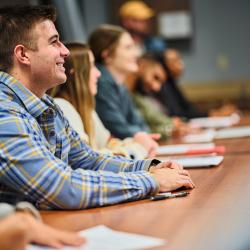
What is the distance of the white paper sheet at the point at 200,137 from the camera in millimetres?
3352

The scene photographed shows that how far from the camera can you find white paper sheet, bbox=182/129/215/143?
3352mm

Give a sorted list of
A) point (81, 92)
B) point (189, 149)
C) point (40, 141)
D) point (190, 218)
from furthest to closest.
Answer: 1. point (189, 149)
2. point (81, 92)
3. point (40, 141)
4. point (190, 218)

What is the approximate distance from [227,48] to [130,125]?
11.3 ft

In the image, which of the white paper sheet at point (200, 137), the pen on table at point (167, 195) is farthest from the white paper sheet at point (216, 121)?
the pen on table at point (167, 195)

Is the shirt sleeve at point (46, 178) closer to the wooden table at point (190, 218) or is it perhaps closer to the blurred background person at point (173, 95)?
the wooden table at point (190, 218)

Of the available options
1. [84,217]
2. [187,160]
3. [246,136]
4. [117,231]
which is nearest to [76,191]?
[84,217]

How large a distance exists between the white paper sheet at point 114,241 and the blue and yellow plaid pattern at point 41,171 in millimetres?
218

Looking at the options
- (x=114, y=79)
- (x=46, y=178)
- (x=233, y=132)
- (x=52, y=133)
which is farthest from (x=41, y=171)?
(x=233, y=132)

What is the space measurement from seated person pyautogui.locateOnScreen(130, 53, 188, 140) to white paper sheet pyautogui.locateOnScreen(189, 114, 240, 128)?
7.5 inches

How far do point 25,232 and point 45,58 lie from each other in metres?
0.79

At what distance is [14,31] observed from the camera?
1896mm

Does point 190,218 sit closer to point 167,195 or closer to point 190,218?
point 190,218

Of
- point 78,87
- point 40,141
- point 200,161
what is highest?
point 40,141

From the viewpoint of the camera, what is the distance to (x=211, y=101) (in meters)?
6.86
